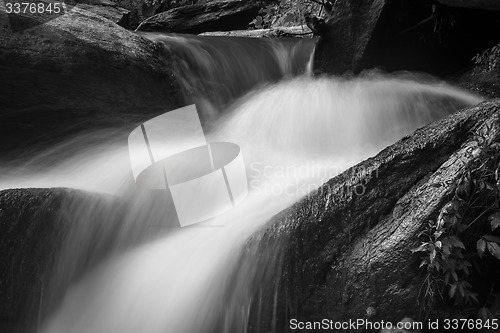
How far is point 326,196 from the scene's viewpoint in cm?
288

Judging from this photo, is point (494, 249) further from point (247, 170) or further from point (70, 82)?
point (70, 82)

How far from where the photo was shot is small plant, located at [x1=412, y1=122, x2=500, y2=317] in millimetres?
2535

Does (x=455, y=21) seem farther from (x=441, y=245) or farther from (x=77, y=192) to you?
(x=77, y=192)

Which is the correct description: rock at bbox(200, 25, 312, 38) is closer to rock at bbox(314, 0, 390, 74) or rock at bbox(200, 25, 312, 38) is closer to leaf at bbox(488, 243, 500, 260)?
rock at bbox(314, 0, 390, 74)

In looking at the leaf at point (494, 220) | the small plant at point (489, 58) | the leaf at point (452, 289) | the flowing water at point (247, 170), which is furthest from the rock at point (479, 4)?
the leaf at point (452, 289)

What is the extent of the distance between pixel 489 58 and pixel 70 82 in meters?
4.53

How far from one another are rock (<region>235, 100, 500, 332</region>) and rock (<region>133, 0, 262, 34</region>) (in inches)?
288

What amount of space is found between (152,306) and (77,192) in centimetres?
104

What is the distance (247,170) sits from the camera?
4.46 meters

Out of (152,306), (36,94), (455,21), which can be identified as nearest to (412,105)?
(455,21)

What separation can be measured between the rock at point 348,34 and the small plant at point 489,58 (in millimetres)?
1227

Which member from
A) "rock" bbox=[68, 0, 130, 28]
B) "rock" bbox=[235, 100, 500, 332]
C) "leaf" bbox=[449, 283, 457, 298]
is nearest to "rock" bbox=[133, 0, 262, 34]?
"rock" bbox=[68, 0, 130, 28]

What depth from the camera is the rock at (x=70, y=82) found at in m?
4.73

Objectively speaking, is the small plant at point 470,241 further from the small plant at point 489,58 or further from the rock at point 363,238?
the small plant at point 489,58
